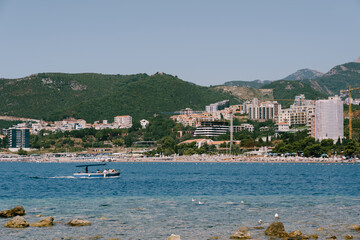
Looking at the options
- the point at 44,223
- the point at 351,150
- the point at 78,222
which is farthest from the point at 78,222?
the point at 351,150

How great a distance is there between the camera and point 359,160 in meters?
135

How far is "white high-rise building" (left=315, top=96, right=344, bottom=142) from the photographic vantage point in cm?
18312

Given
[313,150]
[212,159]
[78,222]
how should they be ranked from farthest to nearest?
[212,159] → [313,150] → [78,222]

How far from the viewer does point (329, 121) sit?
185 meters

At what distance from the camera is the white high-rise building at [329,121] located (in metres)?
183

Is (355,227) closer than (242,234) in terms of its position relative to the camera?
No

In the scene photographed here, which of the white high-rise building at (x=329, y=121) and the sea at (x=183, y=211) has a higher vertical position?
the white high-rise building at (x=329, y=121)

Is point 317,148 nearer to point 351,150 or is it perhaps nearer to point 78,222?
point 351,150

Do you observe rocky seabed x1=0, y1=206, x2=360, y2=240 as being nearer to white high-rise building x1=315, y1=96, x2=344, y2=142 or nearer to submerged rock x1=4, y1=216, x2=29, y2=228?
submerged rock x1=4, y1=216, x2=29, y2=228

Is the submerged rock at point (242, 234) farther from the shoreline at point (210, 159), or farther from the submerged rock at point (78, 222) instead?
the shoreline at point (210, 159)

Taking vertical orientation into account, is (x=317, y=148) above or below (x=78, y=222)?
above

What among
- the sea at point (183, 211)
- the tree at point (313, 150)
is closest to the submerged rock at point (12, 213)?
the sea at point (183, 211)

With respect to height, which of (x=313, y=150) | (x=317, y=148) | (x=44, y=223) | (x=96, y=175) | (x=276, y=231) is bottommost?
(x=96, y=175)

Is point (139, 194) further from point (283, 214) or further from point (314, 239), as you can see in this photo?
point (314, 239)
